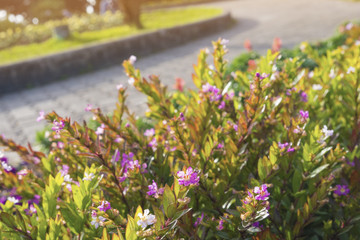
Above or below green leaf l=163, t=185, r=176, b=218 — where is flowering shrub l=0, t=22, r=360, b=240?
below

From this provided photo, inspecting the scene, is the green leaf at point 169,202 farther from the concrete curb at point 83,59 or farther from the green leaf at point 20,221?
the concrete curb at point 83,59

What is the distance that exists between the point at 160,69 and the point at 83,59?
171 centimetres

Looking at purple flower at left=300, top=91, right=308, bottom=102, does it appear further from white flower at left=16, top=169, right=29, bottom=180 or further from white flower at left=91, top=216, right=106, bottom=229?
white flower at left=16, top=169, right=29, bottom=180

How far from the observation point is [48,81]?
27.2ft

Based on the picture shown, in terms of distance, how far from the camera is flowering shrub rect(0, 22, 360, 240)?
1.57m

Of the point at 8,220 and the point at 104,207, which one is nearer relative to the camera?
the point at 104,207

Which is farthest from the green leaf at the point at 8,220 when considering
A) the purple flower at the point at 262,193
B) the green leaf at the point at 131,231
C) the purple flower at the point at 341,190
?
the purple flower at the point at 341,190

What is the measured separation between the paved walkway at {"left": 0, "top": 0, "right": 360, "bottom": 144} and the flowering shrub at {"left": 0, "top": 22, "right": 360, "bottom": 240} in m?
3.43

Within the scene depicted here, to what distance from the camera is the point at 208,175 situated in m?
1.95

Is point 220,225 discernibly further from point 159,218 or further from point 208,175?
point 159,218

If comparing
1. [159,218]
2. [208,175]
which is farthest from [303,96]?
[159,218]

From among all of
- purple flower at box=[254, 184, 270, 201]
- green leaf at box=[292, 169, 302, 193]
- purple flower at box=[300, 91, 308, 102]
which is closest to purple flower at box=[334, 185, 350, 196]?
green leaf at box=[292, 169, 302, 193]

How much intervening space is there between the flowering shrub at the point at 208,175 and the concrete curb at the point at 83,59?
6.10 meters

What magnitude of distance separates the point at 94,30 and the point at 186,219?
1305cm
